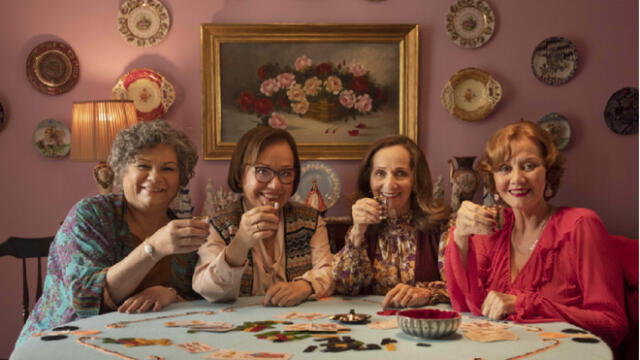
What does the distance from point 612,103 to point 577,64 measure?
12.7 inches

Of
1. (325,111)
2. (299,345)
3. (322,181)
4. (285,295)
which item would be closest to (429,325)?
(299,345)

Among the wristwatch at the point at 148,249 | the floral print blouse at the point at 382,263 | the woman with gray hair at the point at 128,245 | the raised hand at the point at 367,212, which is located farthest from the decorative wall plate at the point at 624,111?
the wristwatch at the point at 148,249

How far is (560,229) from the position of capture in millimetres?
2344

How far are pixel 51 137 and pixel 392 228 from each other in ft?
7.81

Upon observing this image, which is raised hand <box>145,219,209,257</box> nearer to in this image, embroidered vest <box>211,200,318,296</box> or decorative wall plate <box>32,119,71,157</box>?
embroidered vest <box>211,200,318,296</box>

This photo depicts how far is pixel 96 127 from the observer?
3594 mm

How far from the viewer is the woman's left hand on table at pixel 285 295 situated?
224 cm

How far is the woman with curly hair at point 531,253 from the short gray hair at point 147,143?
1.13 metres

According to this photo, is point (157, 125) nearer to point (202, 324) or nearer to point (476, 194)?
point (202, 324)

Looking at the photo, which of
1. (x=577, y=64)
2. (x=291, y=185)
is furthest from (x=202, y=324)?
(x=577, y=64)

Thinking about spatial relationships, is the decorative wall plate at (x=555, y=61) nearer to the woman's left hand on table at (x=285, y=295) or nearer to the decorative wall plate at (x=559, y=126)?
the decorative wall plate at (x=559, y=126)

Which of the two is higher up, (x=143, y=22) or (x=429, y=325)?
(x=143, y=22)

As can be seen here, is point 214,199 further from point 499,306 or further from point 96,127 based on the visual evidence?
point 499,306

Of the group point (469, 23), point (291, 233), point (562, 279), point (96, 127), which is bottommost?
point (562, 279)
